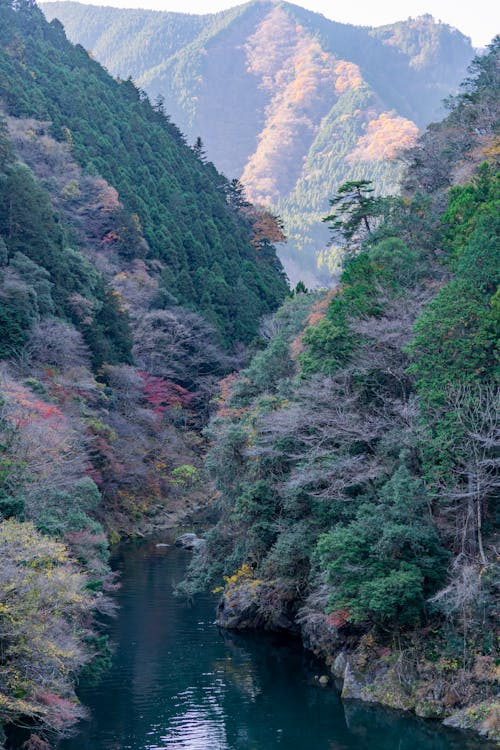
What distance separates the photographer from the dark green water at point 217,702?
22.2 metres

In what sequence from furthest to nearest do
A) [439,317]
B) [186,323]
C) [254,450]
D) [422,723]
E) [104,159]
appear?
[104,159], [186,323], [254,450], [439,317], [422,723]

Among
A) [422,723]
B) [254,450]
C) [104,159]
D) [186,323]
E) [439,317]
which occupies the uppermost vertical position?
[104,159]

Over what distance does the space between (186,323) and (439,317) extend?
39.9 m

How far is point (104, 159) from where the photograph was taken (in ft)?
236

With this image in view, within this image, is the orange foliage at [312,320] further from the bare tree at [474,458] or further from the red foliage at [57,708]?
the red foliage at [57,708]

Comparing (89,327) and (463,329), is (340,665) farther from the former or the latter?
(89,327)

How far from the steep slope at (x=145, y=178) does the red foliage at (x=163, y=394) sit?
22.3 ft

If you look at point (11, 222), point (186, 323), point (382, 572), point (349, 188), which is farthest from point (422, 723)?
point (186, 323)

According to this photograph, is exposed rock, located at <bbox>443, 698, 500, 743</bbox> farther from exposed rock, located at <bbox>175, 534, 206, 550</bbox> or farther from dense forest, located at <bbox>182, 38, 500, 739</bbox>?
exposed rock, located at <bbox>175, 534, 206, 550</bbox>

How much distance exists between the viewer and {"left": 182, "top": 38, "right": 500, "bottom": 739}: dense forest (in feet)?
78.5

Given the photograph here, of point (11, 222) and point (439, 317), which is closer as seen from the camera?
point (439, 317)

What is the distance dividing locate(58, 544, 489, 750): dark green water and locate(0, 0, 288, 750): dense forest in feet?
4.28

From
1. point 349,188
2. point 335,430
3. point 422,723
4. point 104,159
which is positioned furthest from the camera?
point 104,159

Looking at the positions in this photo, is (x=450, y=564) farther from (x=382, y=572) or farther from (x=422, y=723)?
(x=422, y=723)
